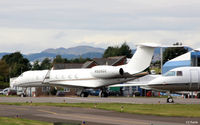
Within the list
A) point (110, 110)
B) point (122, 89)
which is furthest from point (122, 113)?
point (122, 89)

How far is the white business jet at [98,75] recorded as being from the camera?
6184 centimetres

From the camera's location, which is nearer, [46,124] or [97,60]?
[46,124]

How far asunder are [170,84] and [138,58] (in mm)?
18693

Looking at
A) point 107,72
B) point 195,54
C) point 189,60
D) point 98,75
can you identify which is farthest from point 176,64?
point 107,72

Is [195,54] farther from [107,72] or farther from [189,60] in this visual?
[107,72]

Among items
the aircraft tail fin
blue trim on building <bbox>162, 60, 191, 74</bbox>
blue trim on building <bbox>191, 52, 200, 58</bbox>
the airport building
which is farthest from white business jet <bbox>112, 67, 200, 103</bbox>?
blue trim on building <bbox>162, 60, 191, 74</bbox>

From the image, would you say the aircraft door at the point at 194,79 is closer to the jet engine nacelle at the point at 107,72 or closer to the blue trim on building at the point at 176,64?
the jet engine nacelle at the point at 107,72

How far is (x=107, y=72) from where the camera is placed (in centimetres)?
6225

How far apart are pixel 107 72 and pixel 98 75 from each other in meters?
2.08

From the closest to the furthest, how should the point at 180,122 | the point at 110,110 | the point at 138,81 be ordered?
the point at 180,122 → the point at 110,110 → the point at 138,81

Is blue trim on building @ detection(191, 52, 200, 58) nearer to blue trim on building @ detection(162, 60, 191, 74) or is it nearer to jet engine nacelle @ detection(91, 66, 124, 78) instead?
blue trim on building @ detection(162, 60, 191, 74)

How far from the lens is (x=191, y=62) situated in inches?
3194

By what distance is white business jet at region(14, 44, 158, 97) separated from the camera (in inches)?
2435

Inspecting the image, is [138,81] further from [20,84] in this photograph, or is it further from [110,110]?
[110,110]
